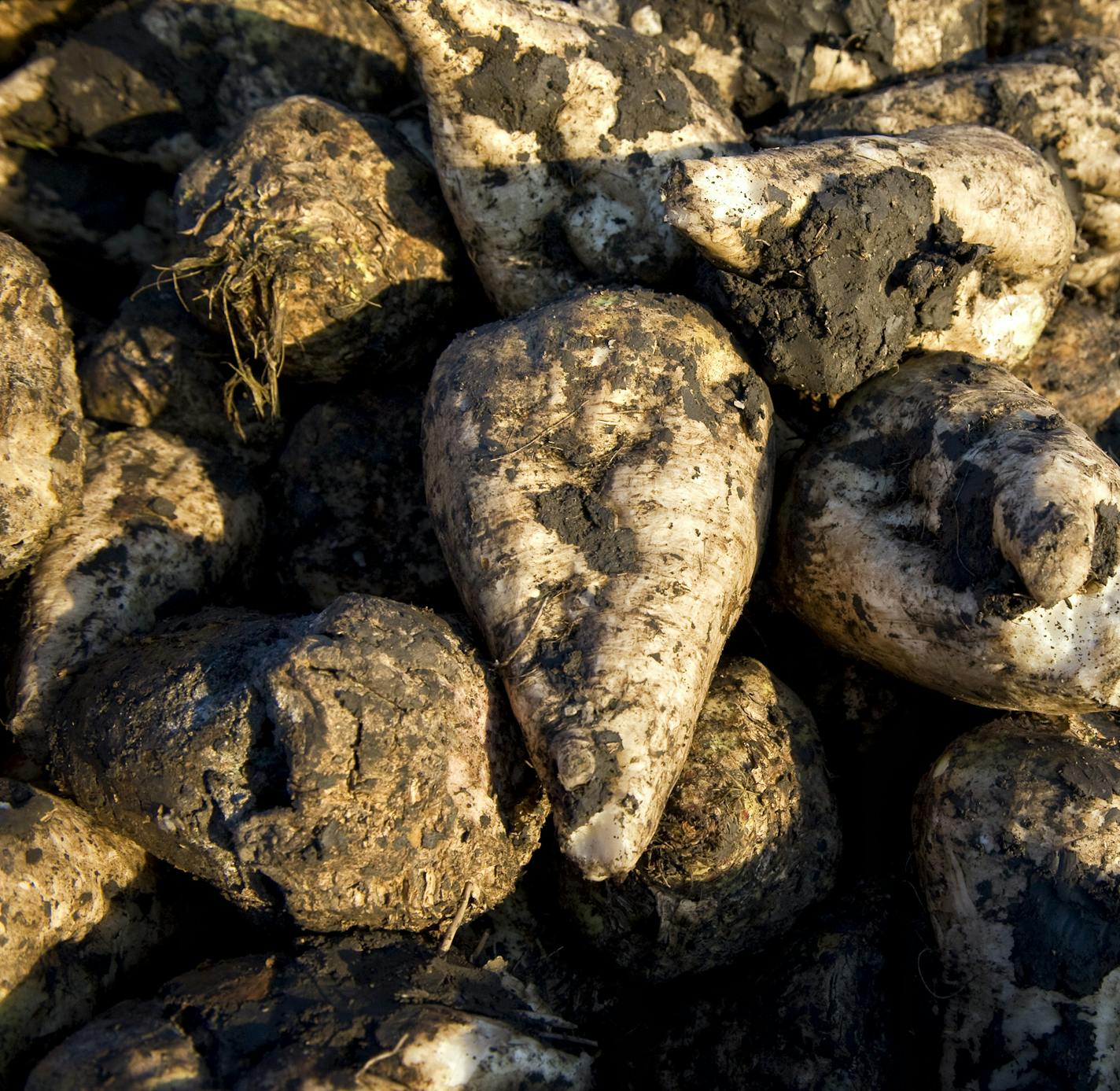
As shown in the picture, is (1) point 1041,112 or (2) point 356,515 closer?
(2) point 356,515

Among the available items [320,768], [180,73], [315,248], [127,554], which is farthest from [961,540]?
[180,73]

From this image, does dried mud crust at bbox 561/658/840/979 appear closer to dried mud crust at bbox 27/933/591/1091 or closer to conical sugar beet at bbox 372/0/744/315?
dried mud crust at bbox 27/933/591/1091

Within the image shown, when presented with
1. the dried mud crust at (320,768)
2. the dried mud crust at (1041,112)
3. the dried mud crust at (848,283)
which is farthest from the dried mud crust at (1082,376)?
the dried mud crust at (320,768)

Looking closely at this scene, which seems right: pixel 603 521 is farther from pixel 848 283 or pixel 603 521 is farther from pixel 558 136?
pixel 558 136

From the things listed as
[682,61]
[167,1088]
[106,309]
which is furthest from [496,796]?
[106,309]

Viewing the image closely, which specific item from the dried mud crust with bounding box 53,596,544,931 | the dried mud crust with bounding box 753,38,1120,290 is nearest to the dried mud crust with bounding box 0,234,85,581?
the dried mud crust with bounding box 53,596,544,931

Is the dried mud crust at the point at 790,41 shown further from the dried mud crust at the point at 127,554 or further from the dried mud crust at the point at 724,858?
the dried mud crust at the point at 724,858
